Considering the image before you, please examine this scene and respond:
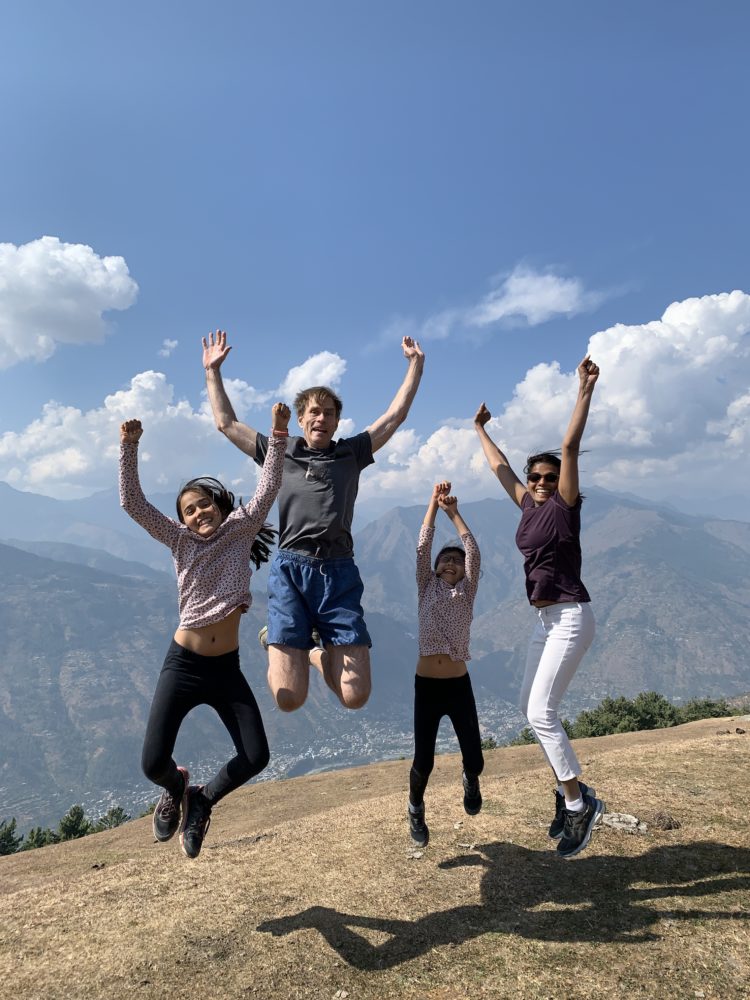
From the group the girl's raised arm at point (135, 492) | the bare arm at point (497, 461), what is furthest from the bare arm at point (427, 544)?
the girl's raised arm at point (135, 492)

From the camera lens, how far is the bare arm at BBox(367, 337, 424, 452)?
6.92m

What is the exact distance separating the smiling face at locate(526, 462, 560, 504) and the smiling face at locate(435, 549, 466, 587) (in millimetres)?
1330

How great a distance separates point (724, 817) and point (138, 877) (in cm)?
767

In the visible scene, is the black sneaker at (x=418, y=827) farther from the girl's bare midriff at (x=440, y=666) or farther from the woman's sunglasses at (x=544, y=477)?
the woman's sunglasses at (x=544, y=477)

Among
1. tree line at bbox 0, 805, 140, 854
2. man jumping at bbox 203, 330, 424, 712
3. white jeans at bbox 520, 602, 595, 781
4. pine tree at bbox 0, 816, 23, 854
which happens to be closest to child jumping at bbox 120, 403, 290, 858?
man jumping at bbox 203, 330, 424, 712

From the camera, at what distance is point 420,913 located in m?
5.88

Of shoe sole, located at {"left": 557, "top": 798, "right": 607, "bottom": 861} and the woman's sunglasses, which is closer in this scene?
shoe sole, located at {"left": 557, "top": 798, "right": 607, "bottom": 861}

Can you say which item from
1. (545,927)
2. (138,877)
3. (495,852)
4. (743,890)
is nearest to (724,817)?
(743,890)

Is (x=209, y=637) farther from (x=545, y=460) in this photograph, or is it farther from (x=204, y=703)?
(x=545, y=460)

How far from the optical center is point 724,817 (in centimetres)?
801

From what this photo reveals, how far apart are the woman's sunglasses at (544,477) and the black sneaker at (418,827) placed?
4.18 metres

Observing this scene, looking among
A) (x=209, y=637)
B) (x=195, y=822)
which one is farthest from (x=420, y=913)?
(x=209, y=637)

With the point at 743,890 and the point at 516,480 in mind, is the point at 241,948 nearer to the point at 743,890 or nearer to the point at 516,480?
the point at 743,890

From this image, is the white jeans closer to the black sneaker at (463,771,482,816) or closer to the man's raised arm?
the black sneaker at (463,771,482,816)
